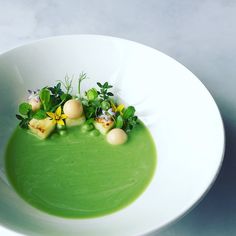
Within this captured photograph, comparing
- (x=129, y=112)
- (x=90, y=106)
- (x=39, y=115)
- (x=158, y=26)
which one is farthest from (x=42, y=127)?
(x=158, y=26)

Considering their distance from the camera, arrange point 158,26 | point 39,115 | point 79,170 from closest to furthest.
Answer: point 79,170, point 39,115, point 158,26

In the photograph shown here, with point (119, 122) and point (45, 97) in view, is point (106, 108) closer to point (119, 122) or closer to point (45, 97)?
point (119, 122)

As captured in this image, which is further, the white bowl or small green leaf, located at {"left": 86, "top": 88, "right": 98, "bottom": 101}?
small green leaf, located at {"left": 86, "top": 88, "right": 98, "bottom": 101}

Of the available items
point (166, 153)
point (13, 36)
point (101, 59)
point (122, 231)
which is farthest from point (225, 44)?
point (122, 231)

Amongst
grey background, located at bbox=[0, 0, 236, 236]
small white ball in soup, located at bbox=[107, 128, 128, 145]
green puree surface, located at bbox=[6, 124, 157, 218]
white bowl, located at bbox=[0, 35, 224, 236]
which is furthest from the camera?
grey background, located at bbox=[0, 0, 236, 236]

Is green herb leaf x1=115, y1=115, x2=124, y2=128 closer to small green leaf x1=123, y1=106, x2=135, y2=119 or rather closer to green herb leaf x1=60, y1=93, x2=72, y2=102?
small green leaf x1=123, y1=106, x2=135, y2=119

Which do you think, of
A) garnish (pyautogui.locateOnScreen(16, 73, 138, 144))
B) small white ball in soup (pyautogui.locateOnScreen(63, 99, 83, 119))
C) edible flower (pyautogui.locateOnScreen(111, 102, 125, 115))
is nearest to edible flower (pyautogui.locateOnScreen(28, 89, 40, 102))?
garnish (pyautogui.locateOnScreen(16, 73, 138, 144))

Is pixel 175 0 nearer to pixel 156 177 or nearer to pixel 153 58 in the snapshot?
pixel 153 58

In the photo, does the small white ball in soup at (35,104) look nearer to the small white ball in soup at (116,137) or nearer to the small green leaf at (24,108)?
the small green leaf at (24,108)
